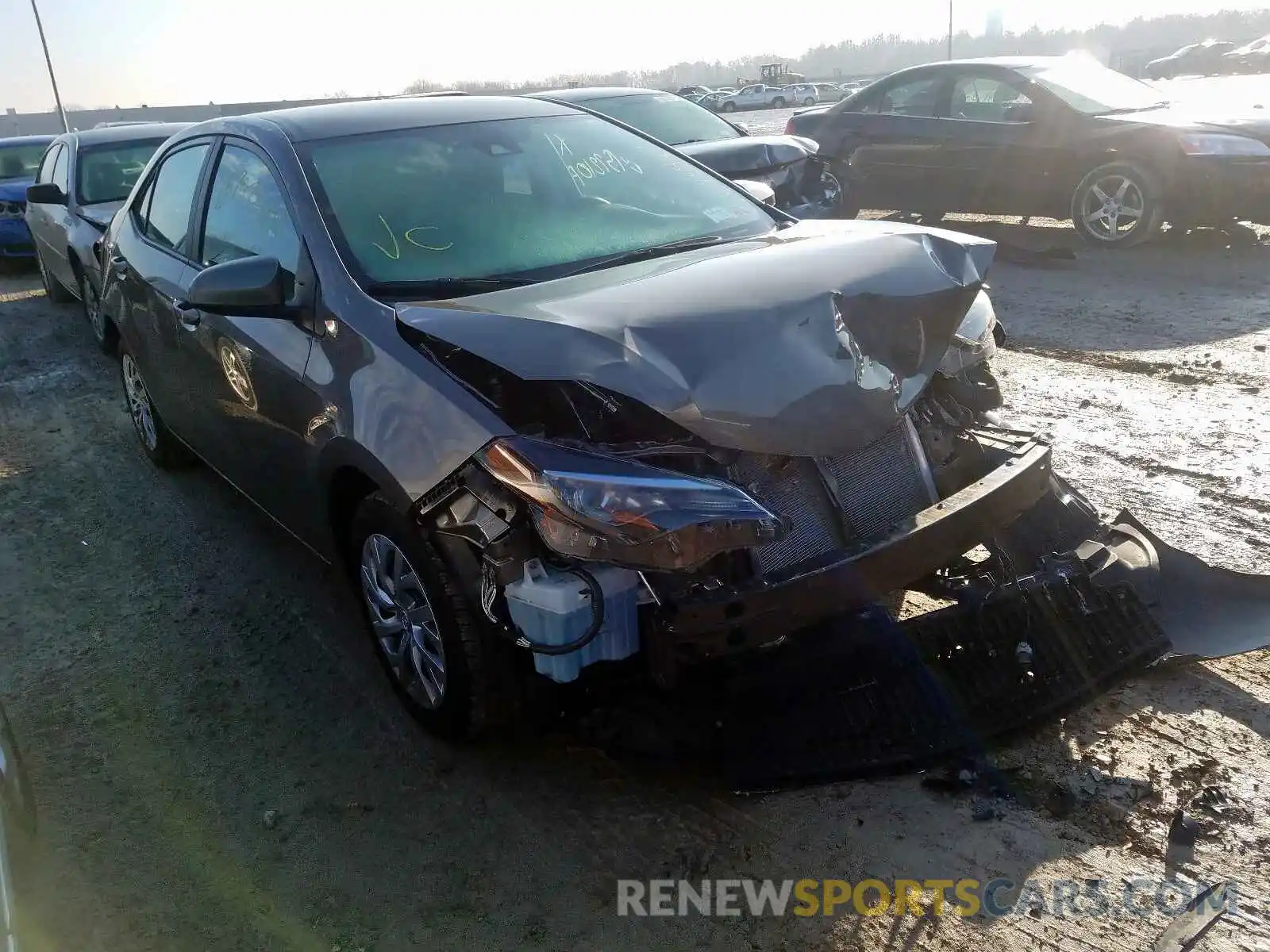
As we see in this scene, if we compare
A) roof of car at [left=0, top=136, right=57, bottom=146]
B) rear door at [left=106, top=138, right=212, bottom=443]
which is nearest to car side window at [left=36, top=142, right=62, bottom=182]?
roof of car at [left=0, top=136, right=57, bottom=146]

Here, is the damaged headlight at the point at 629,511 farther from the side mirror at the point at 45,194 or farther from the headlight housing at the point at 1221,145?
the headlight housing at the point at 1221,145

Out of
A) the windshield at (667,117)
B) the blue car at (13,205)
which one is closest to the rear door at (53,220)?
the blue car at (13,205)

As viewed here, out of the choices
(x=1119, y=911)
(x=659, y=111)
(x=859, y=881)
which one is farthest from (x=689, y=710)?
(x=659, y=111)

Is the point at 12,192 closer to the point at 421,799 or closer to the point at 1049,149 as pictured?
the point at 1049,149

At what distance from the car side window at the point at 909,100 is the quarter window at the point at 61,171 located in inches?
→ 300

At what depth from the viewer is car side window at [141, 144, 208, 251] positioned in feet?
14.6

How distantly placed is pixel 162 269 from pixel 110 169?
5594mm

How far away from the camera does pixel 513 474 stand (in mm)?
2496

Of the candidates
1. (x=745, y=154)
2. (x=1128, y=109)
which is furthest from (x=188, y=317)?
(x=1128, y=109)

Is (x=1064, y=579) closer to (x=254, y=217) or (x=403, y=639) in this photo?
(x=403, y=639)

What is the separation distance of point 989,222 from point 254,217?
8968 mm

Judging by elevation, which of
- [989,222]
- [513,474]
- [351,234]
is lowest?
[989,222]

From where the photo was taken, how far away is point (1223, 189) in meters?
8.45

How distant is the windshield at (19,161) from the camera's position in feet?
43.7
